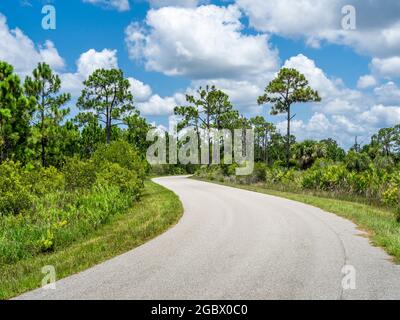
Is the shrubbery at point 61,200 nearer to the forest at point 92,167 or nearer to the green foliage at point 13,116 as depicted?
the forest at point 92,167

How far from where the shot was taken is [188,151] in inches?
2530

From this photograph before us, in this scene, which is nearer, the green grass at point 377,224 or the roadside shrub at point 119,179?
the green grass at point 377,224

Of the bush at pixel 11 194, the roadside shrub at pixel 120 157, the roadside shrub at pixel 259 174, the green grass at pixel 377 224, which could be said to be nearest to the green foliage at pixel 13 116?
the roadside shrub at pixel 120 157

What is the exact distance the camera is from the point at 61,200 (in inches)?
678

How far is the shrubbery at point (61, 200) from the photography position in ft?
36.2

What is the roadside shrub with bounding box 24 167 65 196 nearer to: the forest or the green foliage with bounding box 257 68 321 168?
the forest

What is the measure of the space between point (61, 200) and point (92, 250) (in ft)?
26.8

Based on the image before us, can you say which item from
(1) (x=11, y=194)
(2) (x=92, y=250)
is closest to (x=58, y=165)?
(1) (x=11, y=194)

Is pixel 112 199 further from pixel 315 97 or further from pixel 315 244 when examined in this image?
pixel 315 97

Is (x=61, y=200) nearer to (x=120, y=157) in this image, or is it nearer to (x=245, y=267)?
(x=120, y=157)

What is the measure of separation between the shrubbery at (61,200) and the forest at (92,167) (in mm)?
35

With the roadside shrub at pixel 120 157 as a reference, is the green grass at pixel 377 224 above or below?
below
